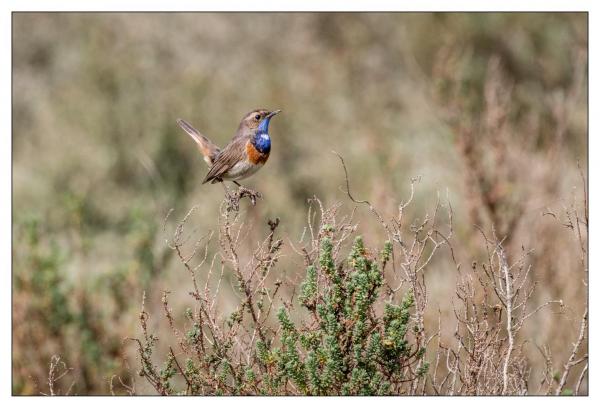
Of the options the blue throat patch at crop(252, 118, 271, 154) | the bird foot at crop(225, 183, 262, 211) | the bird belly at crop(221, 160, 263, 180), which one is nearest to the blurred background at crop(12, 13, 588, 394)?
the bird foot at crop(225, 183, 262, 211)

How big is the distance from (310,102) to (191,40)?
8.51 metres

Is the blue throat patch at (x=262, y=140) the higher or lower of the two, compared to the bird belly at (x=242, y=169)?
higher

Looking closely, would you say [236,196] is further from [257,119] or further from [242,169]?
[257,119]

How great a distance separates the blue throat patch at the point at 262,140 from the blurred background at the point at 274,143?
1.25 metres

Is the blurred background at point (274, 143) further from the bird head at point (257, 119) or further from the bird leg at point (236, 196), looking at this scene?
the bird head at point (257, 119)

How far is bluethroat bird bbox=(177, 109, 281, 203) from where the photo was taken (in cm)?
557

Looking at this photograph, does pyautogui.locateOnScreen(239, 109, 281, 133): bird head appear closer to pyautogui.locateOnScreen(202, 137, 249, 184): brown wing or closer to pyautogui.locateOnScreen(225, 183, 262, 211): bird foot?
pyautogui.locateOnScreen(202, 137, 249, 184): brown wing

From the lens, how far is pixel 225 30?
24.5 metres

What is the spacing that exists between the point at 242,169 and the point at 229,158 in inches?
7.4

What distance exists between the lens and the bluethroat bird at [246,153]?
18.3 ft

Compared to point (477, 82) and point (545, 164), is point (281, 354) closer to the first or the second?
point (545, 164)

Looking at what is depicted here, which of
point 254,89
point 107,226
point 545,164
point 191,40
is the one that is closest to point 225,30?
point 191,40

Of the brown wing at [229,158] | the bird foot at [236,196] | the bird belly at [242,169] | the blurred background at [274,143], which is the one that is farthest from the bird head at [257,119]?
the blurred background at [274,143]

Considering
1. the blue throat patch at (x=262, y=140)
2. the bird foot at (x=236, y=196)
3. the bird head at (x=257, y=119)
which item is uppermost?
the bird head at (x=257, y=119)
